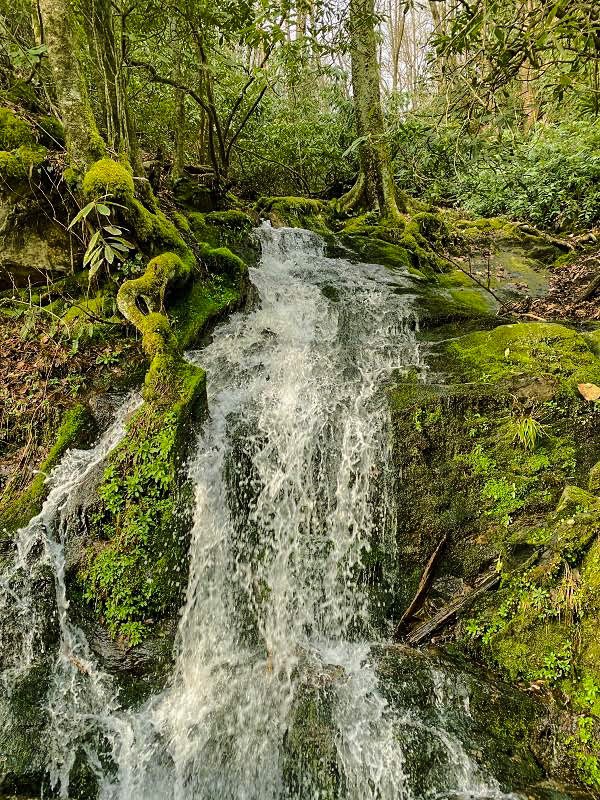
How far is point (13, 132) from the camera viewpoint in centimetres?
619

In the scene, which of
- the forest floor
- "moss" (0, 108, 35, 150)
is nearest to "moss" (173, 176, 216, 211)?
"moss" (0, 108, 35, 150)

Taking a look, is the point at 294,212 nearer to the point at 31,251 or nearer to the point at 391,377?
the point at 31,251

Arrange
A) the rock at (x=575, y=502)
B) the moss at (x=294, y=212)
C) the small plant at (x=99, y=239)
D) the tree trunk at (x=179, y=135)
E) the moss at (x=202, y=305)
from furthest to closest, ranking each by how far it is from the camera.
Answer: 1. the tree trunk at (x=179, y=135)
2. the moss at (x=294, y=212)
3. the moss at (x=202, y=305)
4. the small plant at (x=99, y=239)
5. the rock at (x=575, y=502)

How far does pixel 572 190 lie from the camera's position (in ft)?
32.9

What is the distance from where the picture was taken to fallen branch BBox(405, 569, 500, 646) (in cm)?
418

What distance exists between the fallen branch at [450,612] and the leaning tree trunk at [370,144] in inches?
316

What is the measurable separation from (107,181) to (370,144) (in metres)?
6.63

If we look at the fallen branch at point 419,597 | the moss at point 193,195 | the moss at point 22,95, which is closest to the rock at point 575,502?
the fallen branch at point 419,597

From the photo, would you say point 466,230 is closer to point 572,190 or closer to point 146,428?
point 572,190

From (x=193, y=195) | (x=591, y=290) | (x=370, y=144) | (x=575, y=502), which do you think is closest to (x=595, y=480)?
(x=575, y=502)

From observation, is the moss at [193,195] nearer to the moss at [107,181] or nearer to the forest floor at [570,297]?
the moss at [107,181]

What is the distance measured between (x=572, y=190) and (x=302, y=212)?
5647 millimetres

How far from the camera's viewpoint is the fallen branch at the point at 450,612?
13.7ft

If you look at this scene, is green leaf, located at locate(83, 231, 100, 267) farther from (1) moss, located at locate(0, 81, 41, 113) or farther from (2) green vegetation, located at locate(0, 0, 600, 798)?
(1) moss, located at locate(0, 81, 41, 113)
